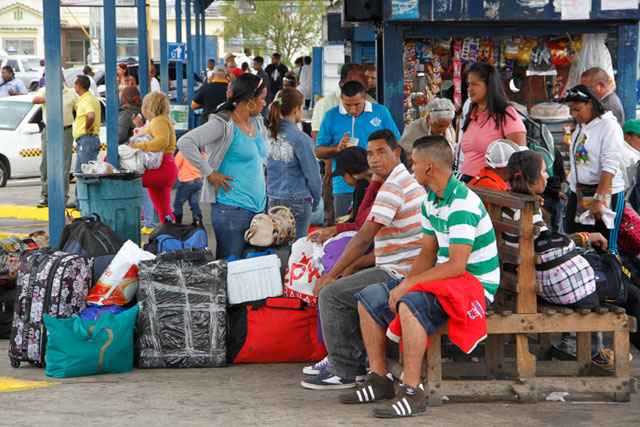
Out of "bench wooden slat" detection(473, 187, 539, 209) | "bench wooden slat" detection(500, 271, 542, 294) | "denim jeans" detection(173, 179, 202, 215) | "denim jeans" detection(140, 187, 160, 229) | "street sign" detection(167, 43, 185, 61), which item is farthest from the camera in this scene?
"street sign" detection(167, 43, 185, 61)

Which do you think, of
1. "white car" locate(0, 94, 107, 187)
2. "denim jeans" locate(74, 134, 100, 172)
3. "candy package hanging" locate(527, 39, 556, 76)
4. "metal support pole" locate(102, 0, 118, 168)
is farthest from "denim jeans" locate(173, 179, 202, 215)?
"white car" locate(0, 94, 107, 187)

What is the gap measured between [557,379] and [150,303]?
8.83 feet

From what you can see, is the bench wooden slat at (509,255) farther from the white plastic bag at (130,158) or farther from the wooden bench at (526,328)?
the white plastic bag at (130,158)

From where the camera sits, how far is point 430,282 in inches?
193

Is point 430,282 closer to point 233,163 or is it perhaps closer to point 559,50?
point 233,163

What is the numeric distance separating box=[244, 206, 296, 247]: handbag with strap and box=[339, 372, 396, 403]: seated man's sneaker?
1.69 m

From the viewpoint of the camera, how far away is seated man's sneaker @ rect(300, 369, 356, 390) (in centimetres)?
550

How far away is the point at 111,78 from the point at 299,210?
3.12 meters

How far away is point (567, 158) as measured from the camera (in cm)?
959

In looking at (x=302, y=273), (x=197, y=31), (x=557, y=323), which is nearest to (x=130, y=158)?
(x=302, y=273)

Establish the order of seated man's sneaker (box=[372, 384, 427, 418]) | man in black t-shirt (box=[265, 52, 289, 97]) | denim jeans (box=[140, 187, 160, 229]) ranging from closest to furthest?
1. seated man's sneaker (box=[372, 384, 427, 418])
2. denim jeans (box=[140, 187, 160, 229])
3. man in black t-shirt (box=[265, 52, 289, 97])

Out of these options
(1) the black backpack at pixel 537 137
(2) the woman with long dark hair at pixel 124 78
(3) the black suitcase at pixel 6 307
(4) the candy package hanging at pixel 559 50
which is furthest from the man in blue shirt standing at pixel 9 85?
(1) the black backpack at pixel 537 137

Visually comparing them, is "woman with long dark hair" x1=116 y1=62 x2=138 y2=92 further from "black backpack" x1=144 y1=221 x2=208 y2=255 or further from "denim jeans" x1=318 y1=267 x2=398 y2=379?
"denim jeans" x1=318 y1=267 x2=398 y2=379

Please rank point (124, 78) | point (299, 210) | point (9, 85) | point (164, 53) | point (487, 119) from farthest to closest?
point (9, 85), point (164, 53), point (124, 78), point (299, 210), point (487, 119)
